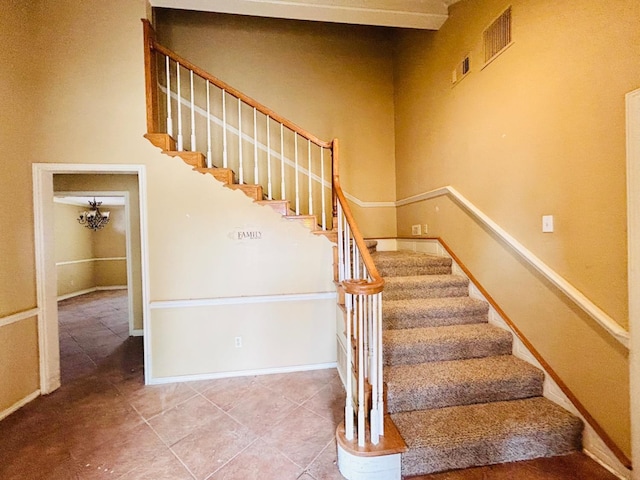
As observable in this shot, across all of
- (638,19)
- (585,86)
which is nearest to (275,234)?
(585,86)

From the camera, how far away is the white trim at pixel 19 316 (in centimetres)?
233

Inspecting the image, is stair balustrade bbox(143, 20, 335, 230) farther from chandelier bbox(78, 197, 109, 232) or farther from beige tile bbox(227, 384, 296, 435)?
chandelier bbox(78, 197, 109, 232)

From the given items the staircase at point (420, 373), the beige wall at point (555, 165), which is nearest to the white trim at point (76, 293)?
the staircase at point (420, 373)

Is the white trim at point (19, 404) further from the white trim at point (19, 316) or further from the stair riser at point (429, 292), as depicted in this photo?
the stair riser at point (429, 292)

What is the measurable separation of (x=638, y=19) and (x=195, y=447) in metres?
3.59

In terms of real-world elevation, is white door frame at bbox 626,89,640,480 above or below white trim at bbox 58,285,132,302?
above

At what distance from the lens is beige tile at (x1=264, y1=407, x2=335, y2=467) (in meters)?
1.86

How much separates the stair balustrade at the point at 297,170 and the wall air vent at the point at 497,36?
156 centimetres

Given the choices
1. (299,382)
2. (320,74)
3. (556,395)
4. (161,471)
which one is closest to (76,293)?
(299,382)

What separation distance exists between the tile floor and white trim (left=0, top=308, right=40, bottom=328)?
0.74m

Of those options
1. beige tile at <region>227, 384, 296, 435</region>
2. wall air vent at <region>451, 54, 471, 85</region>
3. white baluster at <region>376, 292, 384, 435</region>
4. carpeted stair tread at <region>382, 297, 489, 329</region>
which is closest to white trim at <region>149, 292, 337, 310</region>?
carpeted stair tread at <region>382, 297, 489, 329</region>

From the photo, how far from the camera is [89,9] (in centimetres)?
271

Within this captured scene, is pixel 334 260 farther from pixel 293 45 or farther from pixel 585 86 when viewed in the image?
pixel 293 45

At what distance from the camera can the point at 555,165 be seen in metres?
1.99
